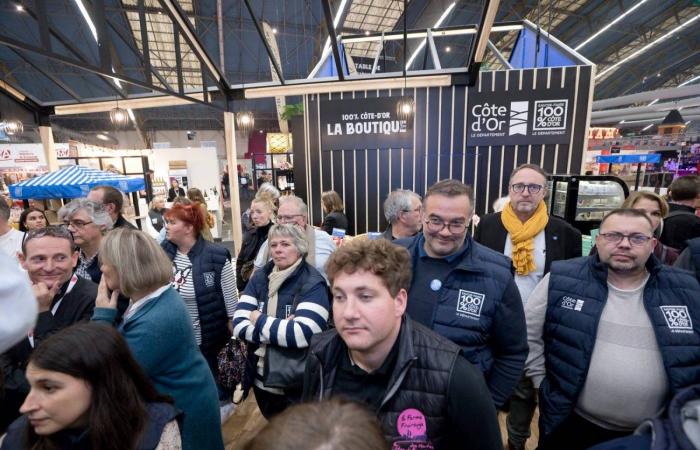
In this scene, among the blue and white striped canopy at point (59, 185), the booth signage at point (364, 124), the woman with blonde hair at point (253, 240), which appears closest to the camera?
the woman with blonde hair at point (253, 240)

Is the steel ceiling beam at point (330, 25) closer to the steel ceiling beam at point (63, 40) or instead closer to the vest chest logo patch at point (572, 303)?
the steel ceiling beam at point (63, 40)

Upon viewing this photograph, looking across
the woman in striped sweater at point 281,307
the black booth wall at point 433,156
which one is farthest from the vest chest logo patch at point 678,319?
the black booth wall at point 433,156

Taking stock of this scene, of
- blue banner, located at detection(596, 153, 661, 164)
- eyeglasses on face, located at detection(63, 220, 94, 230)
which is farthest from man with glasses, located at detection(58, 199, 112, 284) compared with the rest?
blue banner, located at detection(596, 153, 661, 164)

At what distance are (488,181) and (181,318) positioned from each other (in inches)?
235

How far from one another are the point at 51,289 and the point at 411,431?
5.95ft

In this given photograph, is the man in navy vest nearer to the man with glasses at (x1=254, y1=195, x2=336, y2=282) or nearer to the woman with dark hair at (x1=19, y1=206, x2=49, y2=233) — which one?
the man with glasses at (x1=254, y1=195, x2=336, y2=282)

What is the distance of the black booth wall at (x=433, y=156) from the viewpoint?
578 cm

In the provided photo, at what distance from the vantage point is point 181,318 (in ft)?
5.00

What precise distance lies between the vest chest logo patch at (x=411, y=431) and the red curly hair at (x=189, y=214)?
206cm

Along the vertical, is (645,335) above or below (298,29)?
below

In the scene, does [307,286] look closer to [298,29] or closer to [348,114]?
[348,114]

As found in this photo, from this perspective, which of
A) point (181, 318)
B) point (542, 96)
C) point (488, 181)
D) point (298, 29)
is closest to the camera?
point (181, 318)

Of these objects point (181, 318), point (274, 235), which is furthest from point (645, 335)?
point (181, 318)

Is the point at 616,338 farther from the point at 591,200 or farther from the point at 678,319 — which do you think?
the point at 591,200
